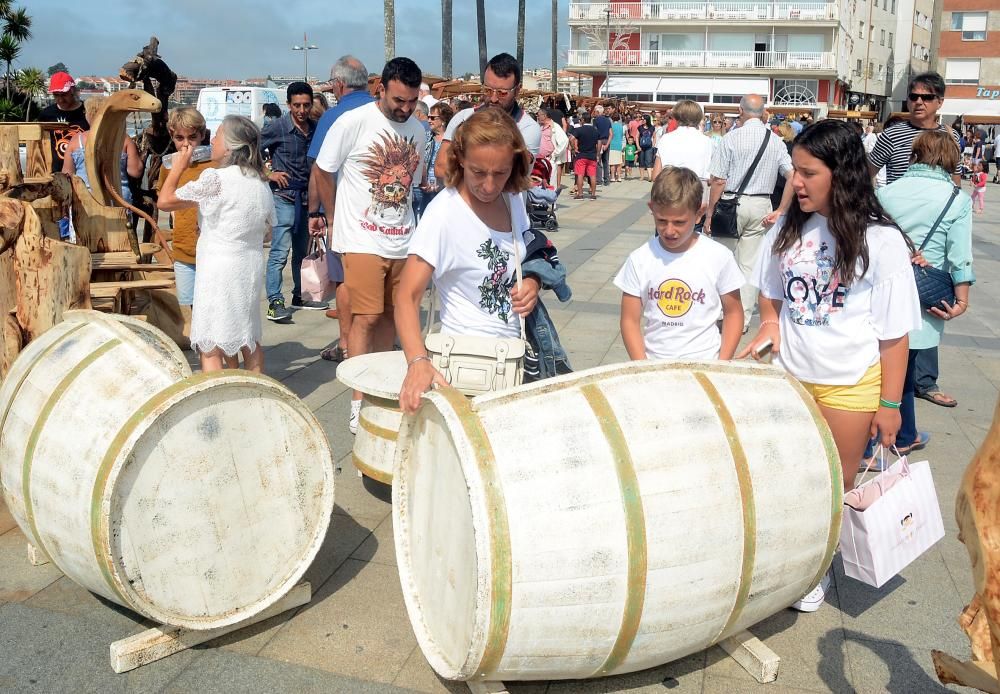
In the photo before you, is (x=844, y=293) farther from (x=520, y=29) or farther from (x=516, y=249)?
(x=520, y=29)

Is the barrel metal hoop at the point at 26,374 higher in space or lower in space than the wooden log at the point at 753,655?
higher

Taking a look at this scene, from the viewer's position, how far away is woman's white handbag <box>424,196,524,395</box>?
3607 mm

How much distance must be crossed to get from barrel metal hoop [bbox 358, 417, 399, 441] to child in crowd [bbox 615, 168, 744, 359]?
1160 millimetres

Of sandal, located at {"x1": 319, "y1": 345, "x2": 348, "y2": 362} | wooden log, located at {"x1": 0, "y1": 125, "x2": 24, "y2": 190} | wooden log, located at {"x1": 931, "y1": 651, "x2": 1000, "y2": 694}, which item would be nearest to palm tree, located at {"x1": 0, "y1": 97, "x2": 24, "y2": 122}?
sandal, located at {"x1": 319, "y1": 345, "x2": 348, "y2": 362}

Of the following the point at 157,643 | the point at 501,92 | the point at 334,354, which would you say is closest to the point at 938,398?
the point at 501,92

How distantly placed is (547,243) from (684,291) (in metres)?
0.61

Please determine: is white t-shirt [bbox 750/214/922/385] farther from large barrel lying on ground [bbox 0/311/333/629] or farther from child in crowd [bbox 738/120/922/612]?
large barrel lying on ground [bbox 0/311/333/629]

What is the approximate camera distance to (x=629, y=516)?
8.34 feet

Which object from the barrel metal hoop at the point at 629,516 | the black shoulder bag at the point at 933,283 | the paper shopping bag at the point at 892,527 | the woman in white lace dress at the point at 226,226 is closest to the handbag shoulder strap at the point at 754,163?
the black shoulder bag at the point at 933,283

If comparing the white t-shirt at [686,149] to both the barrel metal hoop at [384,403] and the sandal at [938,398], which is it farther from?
the barrel metal hoop at [384,403]

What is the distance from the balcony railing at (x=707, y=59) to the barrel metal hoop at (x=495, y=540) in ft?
208

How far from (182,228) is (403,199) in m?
2.00

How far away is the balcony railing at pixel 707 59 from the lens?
206 feet

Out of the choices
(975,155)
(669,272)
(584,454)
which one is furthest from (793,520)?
(975,155)
